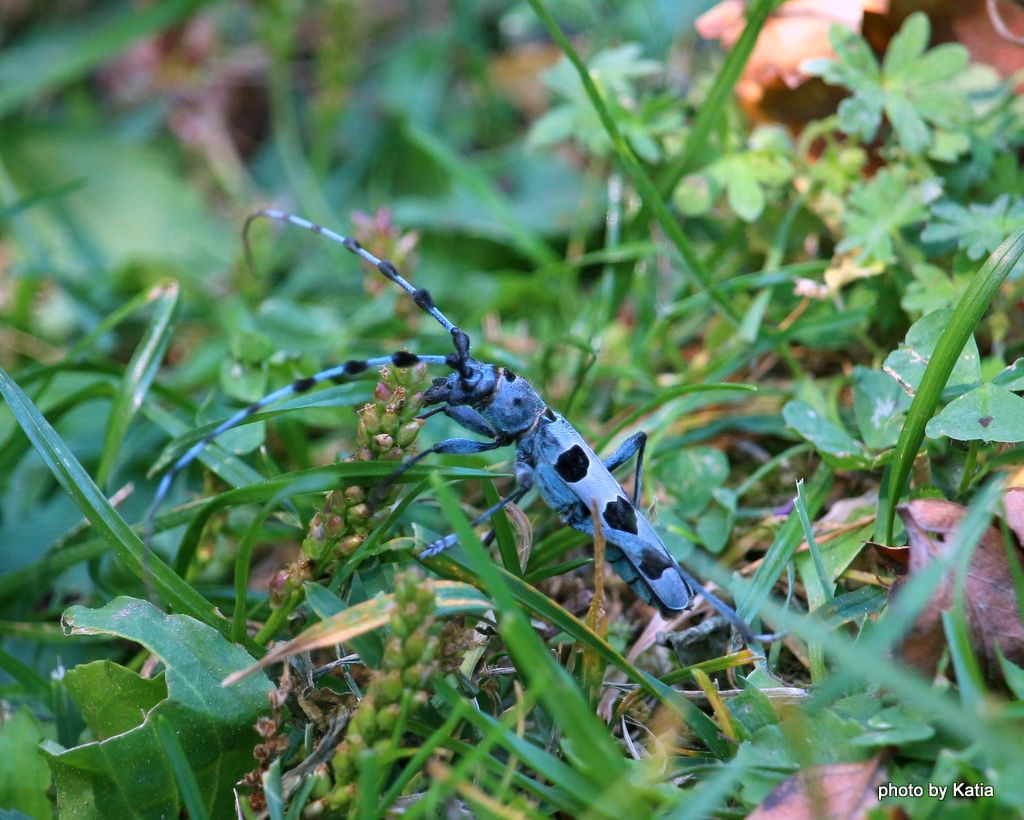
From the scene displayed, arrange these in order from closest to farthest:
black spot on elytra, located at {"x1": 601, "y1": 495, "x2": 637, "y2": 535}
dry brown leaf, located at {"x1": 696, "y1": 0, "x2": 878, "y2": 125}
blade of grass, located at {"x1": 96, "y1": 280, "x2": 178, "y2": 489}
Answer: black spot on elytra, located at {"x1": 601, "y1": 495, "x2": 637, "y2": 535}, blade of grass, located at {"x1": 96, "y1": 280, "x2": 178, "y2": 489}, dry brown leaf, located at {"x1": 696, "y1": 0, "x2": 878, "y2": 125}

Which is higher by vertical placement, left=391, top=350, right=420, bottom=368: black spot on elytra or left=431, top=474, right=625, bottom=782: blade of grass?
left=391, top=350, right=420, bottom=368: black spot on elytra

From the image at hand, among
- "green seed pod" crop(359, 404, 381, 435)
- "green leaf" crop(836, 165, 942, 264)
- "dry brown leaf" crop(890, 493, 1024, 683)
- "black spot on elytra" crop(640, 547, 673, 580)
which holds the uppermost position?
"green seed pod" crop(359, 404, 381, 435)

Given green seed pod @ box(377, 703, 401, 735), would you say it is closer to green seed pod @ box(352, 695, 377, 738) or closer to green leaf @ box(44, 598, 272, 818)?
green seed pod @ box(352, 695, 377, 738)

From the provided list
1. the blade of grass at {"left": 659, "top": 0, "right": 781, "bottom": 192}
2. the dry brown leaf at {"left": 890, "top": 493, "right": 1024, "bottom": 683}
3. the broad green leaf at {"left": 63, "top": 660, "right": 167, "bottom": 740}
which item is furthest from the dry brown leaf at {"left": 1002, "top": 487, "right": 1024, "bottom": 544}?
the broad green leaf at {"left": 63, "top": 660, "right": 167, "bottom": 740}

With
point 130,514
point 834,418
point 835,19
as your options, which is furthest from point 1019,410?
point 130,514

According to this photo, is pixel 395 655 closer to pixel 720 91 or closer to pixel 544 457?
pixel 544 457

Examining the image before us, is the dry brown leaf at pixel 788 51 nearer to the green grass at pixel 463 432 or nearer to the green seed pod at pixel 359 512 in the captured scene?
the green grass at pixel 463 432

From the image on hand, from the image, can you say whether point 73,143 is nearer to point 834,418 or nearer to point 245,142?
point 245,142
